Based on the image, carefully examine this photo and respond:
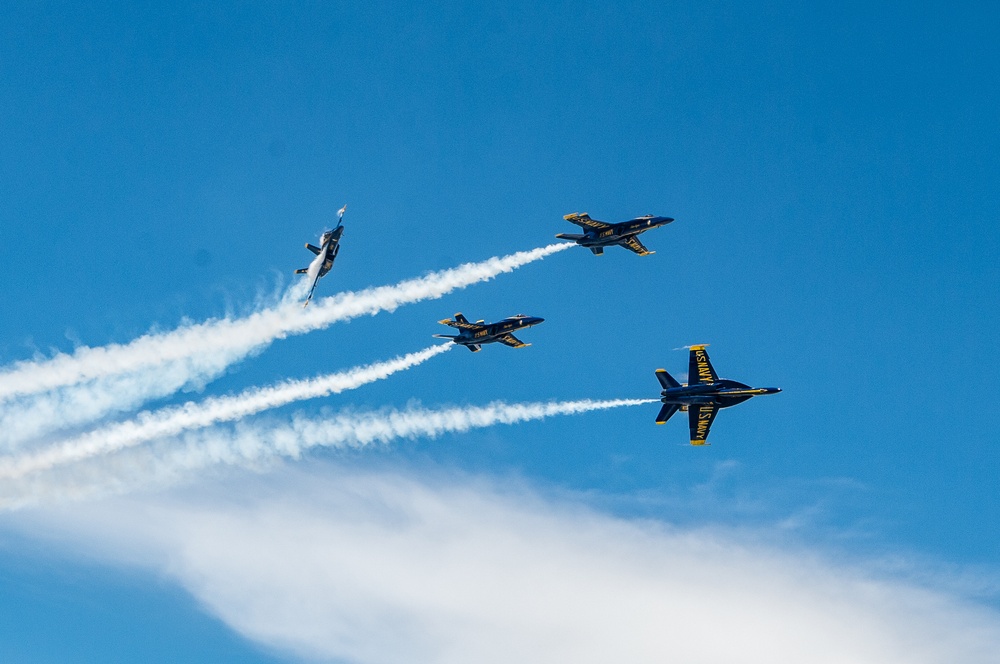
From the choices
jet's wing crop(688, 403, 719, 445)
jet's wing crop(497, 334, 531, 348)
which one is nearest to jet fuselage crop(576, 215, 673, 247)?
jet's wing crop(497, 334, 531, 348)

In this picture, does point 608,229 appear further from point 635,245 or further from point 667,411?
point 667,411

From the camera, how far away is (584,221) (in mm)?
145625

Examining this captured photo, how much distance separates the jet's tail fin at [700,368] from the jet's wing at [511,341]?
955 inches

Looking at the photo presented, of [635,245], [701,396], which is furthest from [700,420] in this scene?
[635,245]

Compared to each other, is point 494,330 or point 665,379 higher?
point 494,330

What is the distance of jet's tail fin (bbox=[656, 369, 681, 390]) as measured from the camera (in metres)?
137

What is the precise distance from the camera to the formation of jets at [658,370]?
134125mm

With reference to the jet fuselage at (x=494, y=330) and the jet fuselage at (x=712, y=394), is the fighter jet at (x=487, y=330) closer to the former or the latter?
the jet fuselage at (x=494, y=330)

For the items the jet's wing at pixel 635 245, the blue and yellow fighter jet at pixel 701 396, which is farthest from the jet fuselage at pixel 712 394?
the jet's wing at pixel 635 245

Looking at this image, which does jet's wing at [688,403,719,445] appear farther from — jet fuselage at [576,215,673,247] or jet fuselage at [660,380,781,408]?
jet fuselage at [576,215,673,247]

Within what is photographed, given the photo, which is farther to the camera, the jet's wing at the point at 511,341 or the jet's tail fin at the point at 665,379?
the jet's wing at the point at 511,341

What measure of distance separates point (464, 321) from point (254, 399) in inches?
1145

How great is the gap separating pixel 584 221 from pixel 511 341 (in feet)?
61.0

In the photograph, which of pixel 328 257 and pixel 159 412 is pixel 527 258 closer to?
pixel 328 257
